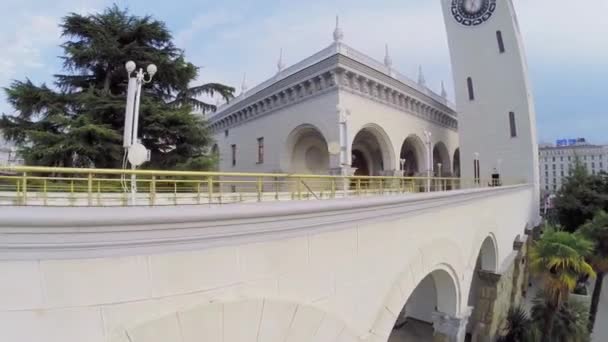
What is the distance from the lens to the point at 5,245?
7.05ft

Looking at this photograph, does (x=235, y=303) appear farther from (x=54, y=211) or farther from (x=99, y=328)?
(x=54, y=211)

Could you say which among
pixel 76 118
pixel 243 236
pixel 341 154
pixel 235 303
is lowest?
pixel 235 303

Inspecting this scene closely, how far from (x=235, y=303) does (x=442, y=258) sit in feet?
16.7

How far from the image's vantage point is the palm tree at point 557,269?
34.4 ft

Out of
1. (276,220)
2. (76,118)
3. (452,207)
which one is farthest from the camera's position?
(76,118)

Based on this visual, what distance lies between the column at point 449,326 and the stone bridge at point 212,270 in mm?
3100

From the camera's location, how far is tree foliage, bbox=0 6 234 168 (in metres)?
8.77

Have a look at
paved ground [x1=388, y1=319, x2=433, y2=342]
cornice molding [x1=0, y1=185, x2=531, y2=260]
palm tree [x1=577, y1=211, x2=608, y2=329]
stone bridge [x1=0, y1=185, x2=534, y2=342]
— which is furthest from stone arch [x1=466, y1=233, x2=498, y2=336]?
cornice molding [x1=0, y1=185, x2=531, y2=260]

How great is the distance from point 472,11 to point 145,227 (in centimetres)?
2380

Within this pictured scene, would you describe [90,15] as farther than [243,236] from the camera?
Yes

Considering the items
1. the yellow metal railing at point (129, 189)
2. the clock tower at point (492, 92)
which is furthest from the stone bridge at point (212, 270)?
the clock tower at point (492, 92)

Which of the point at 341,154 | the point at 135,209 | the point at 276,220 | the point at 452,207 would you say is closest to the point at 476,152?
the point at 341,154

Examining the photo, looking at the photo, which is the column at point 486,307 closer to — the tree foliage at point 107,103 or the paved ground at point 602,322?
the paved ground at point 602,322

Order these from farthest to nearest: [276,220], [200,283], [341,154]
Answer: [341,154]
[276,220]
[200,283]
